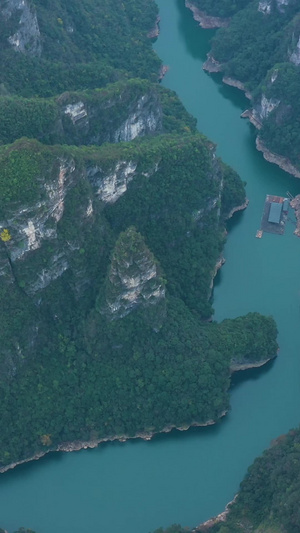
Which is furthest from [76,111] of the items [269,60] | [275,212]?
[269,60]

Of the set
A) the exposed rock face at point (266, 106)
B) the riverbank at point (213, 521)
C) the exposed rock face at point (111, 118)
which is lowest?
the riverbank at point (213, 521)

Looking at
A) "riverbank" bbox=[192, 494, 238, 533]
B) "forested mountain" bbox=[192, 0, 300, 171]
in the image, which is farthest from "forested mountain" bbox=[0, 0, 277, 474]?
"forested mountain" bbox=[192, 0, 300, 171]

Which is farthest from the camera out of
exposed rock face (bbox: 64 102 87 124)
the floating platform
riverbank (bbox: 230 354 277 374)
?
the floating platform

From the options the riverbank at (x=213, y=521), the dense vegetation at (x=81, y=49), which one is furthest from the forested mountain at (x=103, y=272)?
the riverbank at (x=213, y=521)

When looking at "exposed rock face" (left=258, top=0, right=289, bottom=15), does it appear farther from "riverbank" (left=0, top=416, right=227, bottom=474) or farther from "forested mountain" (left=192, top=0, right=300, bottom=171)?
"riverbank" (left=0, top=416, right=227, bottom=474)

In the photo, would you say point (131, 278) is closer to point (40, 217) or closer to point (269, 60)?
point (40, 217)

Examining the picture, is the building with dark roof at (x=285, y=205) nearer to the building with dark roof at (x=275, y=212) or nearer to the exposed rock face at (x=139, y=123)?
the building with dark roof at (x=275, y=212)
